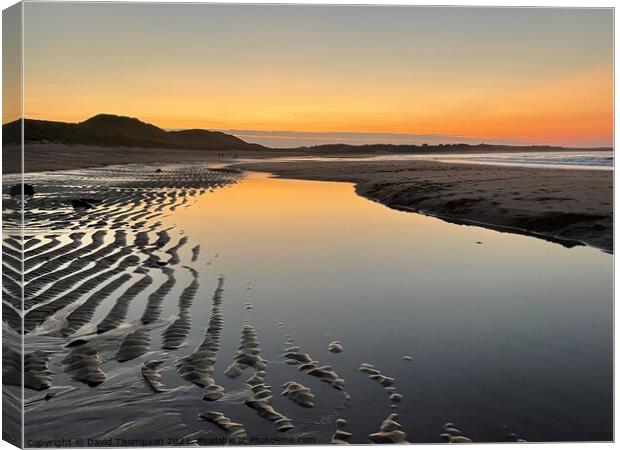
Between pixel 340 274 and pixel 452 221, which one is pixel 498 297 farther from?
pixel 452 221

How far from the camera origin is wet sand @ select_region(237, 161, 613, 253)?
1335 centimetres

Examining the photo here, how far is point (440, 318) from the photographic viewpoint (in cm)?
797

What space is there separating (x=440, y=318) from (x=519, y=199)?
11155mm

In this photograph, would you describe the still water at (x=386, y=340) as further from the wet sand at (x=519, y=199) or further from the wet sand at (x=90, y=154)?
the wet sand at (x=519, y=199)

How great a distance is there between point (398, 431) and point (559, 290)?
16.6 feet

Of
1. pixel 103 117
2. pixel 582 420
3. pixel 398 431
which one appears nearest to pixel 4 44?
pixel 103 117

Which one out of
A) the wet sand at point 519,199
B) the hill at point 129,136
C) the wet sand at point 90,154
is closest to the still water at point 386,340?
the wet sand at point 90,154

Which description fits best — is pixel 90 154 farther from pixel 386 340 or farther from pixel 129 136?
pixel 386 340

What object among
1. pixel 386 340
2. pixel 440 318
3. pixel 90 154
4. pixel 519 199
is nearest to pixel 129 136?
pixel 90 154

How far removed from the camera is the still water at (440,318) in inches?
223

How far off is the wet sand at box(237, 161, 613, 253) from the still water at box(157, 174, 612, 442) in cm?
97

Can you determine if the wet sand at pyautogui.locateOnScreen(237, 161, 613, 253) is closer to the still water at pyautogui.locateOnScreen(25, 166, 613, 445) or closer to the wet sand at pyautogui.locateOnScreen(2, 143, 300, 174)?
the still water at pyautogui.locateOnScreen(25, 166, 613, 445)

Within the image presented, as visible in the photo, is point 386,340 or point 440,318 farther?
point 440,318

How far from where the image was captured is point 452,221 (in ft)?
56.1
